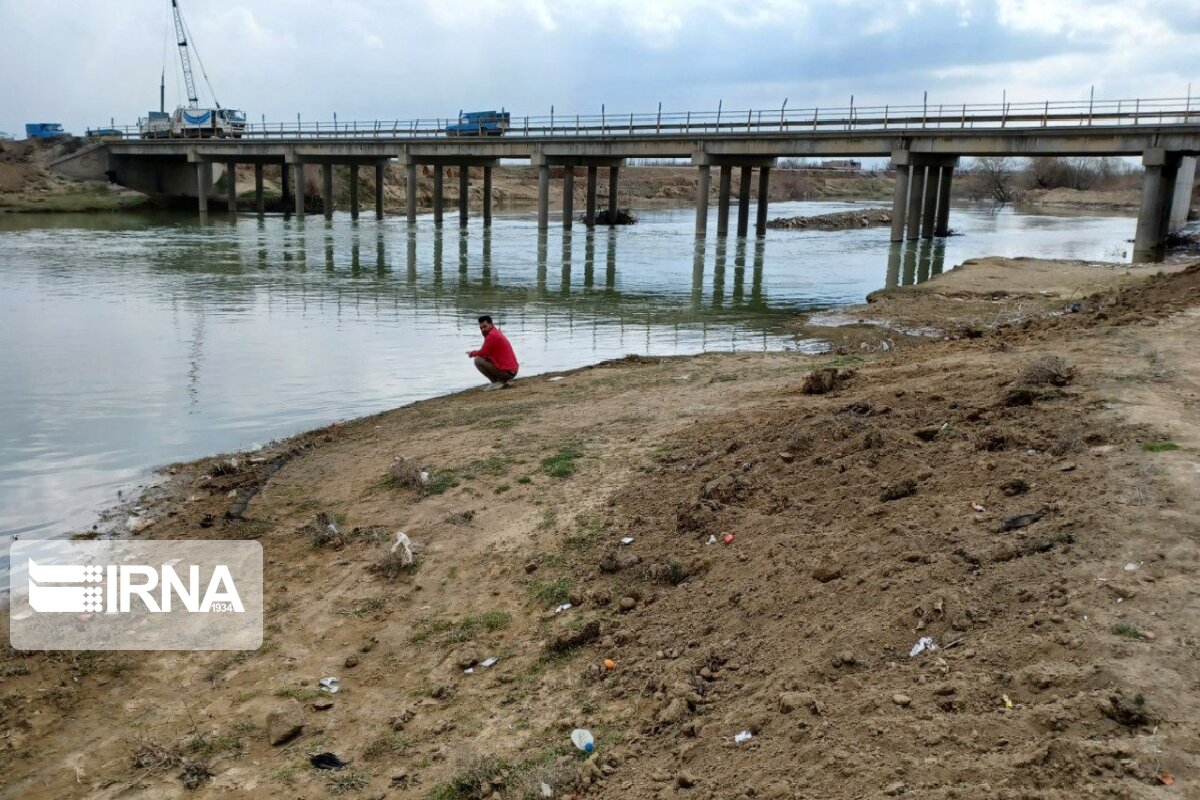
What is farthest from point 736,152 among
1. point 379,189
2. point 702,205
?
point 379,189

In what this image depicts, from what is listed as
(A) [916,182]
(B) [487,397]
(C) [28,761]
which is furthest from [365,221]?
(C) [28,761]

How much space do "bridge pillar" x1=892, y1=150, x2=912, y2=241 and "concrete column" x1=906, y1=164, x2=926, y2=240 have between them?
551mm

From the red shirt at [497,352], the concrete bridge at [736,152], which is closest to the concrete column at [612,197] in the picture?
the concrete bridge at [736,152]

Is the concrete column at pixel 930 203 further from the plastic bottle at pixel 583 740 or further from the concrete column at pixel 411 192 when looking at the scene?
the plastic bottle at pixel 583 740

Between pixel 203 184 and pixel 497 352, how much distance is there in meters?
63.6

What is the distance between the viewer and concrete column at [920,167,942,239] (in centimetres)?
5084

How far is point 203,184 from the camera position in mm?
71625

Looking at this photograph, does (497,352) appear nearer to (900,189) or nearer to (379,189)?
(900,189)

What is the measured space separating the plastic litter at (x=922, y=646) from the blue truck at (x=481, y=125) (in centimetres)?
5592

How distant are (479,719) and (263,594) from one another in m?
2.89

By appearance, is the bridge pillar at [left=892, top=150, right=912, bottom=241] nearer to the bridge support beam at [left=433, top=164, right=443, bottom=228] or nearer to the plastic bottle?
the bridge support beam at [left=433, top=164, right=443, bottom=228]

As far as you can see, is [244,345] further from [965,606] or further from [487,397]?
[965,606]

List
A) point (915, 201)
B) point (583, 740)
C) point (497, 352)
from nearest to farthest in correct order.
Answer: point (583, 740) < point (497, 352) < point (915, 201)

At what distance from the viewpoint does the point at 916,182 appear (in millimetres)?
47938
